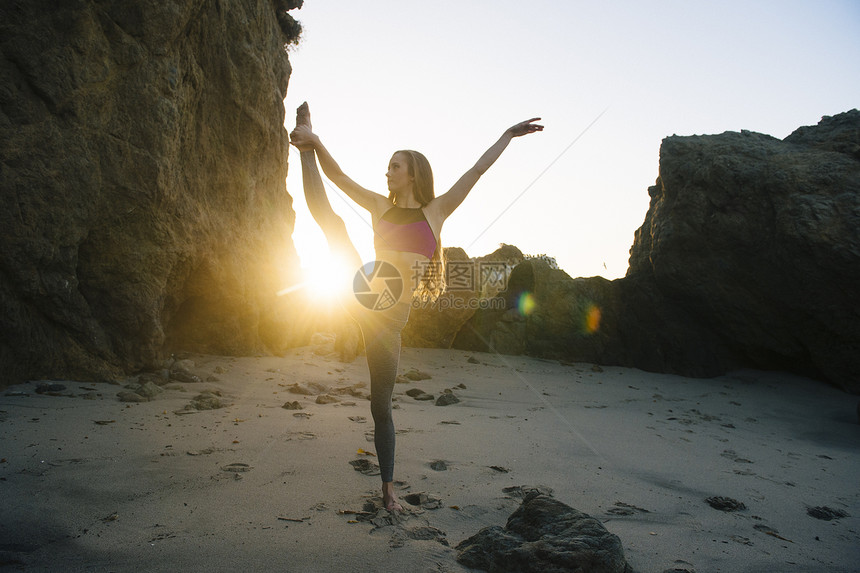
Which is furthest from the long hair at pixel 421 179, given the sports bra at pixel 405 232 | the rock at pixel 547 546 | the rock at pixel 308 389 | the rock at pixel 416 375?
the rock at pixel 416 375

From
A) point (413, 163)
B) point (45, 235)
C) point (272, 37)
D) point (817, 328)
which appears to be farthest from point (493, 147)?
point (817, 328)

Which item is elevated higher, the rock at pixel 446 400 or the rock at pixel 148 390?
the rock at pixel 148 390

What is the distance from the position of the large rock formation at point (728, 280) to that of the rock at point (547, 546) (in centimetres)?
648

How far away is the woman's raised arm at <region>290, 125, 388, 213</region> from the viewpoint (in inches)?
112

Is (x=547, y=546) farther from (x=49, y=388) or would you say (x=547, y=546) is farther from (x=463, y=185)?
(x=49, y=388)

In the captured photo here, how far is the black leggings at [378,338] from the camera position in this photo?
2637 millimetres

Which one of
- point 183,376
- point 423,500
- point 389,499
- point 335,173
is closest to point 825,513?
point 423,500

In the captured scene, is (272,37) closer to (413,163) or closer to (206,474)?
(413,163)

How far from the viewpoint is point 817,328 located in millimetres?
7031

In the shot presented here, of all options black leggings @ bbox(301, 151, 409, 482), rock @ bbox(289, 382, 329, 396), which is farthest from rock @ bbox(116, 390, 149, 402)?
black leggings @ bbox(301, 151, 409, 482)

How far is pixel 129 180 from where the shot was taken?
15.8 ft

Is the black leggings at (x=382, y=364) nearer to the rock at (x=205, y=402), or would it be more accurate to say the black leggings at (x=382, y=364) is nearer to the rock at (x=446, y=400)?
the rock at (x=205, y=402)

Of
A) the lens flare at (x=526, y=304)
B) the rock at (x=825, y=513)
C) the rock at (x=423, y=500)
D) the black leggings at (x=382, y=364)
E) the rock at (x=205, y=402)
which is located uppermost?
the lens flare at (x=526, y=304)

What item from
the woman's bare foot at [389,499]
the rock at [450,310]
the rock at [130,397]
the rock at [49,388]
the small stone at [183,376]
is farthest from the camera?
the rock at [450,310]
